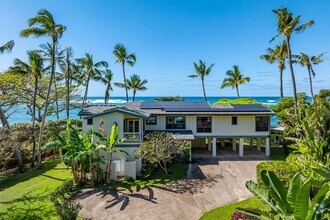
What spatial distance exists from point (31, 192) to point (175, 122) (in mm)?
14522

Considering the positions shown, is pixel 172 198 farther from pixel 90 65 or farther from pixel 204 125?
pixel 90 65

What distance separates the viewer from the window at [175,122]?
25547 mm

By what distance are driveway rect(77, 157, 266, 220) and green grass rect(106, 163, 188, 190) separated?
798 millimetres

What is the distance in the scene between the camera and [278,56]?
115ft

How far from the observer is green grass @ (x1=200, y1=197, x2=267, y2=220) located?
1317 cm

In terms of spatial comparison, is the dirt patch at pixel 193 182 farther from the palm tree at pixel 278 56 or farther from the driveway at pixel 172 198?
the palm tree at pixel 278 56

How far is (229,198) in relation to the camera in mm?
15727

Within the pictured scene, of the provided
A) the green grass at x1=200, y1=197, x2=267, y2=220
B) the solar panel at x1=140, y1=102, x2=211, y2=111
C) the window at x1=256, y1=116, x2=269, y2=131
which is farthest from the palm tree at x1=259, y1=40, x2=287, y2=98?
the green grass at x1=200, y1=197, x2=267, y2=220

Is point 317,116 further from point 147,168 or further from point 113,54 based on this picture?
point 113,54

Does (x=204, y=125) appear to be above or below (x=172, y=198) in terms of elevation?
above

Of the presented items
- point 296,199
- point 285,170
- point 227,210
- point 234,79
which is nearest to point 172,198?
point 227,210

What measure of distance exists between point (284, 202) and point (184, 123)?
1916cm

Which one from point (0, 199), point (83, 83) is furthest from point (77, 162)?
point (83, 83)

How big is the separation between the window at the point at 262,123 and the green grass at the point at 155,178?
9.35 m
